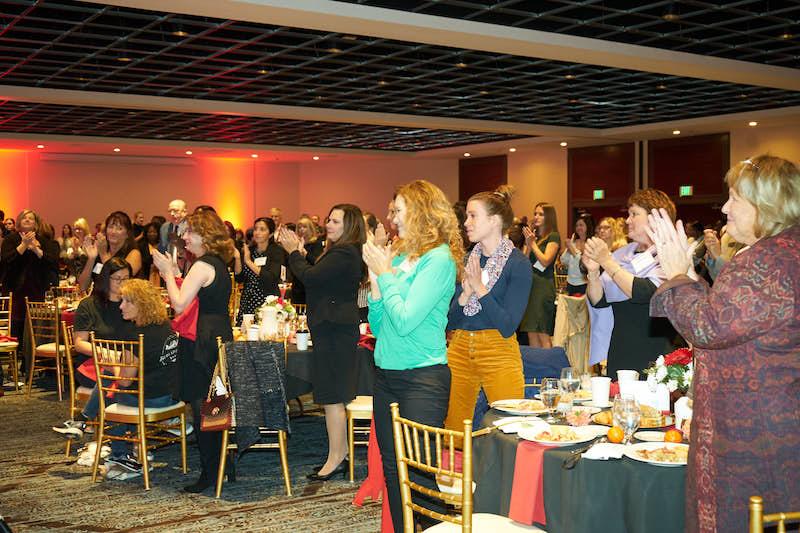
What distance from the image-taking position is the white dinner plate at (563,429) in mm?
2953

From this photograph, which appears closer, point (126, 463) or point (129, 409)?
point (129, 409)

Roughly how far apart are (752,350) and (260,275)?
21.1ft

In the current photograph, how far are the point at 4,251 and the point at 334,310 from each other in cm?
558

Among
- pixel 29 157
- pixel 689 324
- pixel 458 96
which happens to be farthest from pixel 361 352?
pixel 29 157

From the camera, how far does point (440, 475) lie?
2.74 meters

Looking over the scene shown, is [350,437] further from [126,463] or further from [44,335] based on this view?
[44,335]

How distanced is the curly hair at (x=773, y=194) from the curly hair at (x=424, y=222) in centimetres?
128

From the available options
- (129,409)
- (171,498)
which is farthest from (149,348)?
(171,498)

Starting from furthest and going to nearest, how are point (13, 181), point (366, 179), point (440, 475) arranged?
point (366, 179)
point (13, 181)
point (440, 475)

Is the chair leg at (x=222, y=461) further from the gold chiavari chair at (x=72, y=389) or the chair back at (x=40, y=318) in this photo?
the chair back at (x=40, y=318)

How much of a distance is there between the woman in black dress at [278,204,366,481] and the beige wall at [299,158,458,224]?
15358 mm

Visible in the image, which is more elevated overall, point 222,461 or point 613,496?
point 613,496

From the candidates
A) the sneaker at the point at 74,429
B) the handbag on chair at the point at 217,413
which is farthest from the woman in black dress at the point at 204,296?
the sneaker at the point at 74,429

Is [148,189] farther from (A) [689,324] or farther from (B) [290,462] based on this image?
(A) [689,324]
